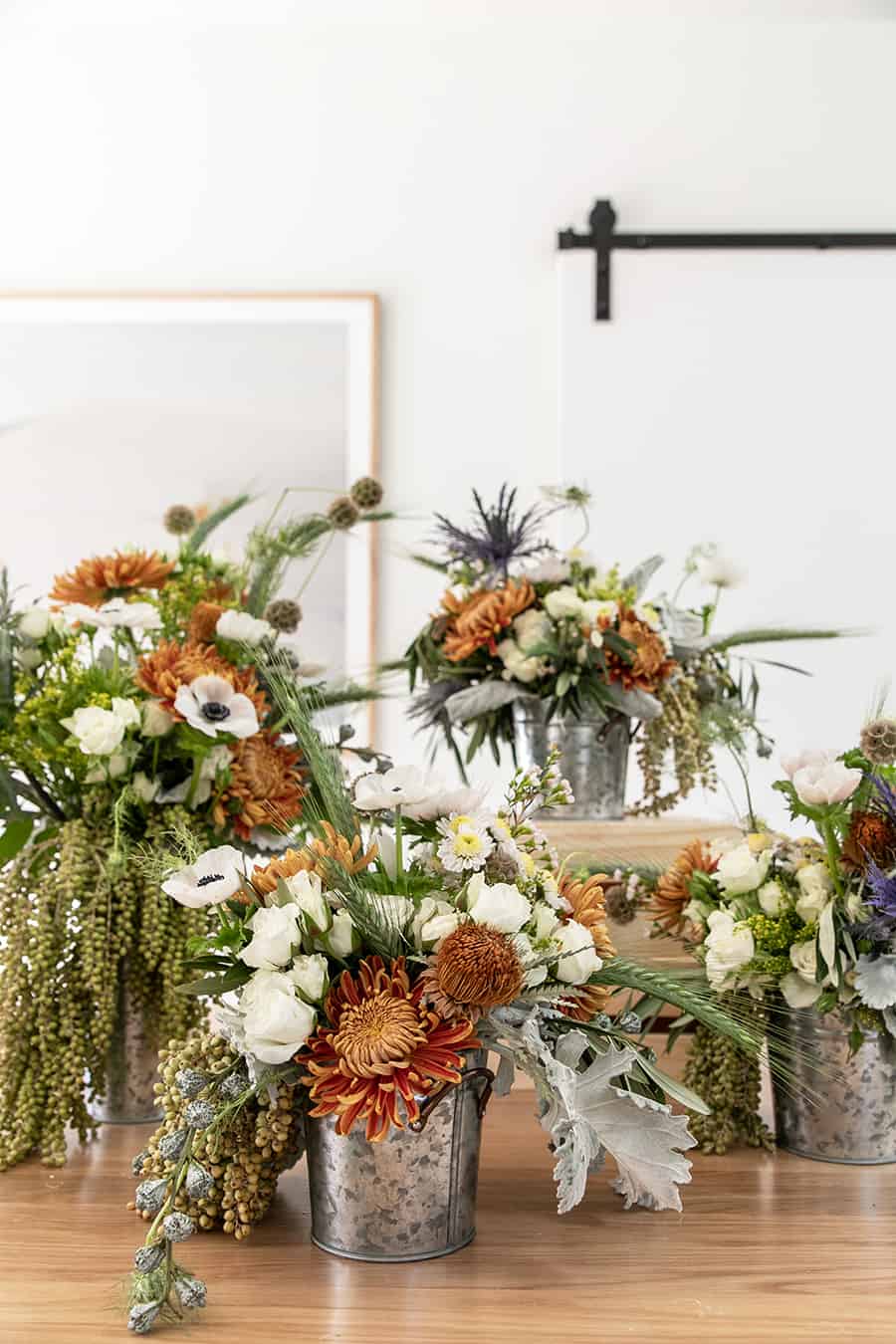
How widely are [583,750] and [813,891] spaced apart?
0.53 m

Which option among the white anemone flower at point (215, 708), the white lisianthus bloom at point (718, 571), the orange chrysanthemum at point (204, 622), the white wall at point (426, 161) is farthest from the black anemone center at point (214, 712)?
the white wall at point (426, 161)

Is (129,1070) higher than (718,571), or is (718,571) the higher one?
(718,571)

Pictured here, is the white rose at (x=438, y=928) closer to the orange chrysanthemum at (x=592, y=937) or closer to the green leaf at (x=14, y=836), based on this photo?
the orange chrysanthemum at (x=592, y=937)

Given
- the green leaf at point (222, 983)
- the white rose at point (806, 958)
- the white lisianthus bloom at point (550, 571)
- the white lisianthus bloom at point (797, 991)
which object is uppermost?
the white lisianthus bloom at point (550, 571)

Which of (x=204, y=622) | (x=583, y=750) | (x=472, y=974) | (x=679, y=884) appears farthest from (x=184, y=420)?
(x=472, y=974)

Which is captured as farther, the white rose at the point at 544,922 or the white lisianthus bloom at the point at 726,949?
the white lisianthus bloom at the point at 726,949

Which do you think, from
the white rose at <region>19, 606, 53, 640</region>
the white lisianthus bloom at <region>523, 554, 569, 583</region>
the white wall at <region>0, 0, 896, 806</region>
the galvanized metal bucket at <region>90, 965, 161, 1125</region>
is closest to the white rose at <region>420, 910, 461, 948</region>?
the galvanized metal bucket at <region>90, 965, 161, 1125</region>

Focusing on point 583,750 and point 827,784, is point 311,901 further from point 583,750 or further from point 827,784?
point 583,750

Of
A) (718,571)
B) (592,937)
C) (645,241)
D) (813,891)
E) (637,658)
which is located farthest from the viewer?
(645,241)

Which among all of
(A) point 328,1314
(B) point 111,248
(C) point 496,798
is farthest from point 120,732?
(B) point 111,248

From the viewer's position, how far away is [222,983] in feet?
2.55

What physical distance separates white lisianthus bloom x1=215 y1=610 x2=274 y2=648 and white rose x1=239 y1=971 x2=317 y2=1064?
384 mm

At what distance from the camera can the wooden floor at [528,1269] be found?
0.69 m

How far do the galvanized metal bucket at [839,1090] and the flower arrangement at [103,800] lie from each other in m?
0.42
